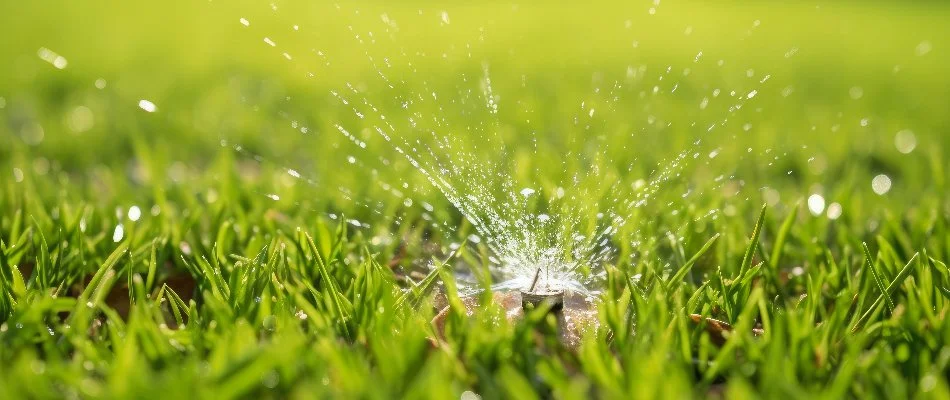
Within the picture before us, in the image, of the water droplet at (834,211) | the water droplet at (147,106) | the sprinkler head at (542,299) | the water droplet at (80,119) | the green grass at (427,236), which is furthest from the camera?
the water droplet at (147,106)

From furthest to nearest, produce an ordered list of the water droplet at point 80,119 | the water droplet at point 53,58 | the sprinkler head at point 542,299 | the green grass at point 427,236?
the water droplet at point 53,58 → the water droplet at point 80,119 → the sprinkler head at point 542,299 → the green grass at point 427,236

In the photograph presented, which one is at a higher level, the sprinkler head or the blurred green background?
the sprinkler head

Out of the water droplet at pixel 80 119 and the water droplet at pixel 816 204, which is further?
the water droplet at pixel 80 119

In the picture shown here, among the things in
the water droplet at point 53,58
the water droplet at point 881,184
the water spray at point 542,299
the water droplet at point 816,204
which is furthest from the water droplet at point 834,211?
the water droplet at point 53,58

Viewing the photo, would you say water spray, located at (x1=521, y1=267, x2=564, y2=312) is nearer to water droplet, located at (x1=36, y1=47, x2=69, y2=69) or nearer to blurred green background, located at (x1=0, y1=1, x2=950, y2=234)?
blurred green background, located at (x1=0, y1=1, x2=950, y2=234)

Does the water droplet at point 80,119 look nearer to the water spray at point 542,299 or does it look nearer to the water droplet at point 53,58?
the water droplet at point 53,58

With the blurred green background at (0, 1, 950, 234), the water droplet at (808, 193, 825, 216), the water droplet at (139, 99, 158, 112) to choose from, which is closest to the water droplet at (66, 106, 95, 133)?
the blurred green background at (0, 1, 950, 234)

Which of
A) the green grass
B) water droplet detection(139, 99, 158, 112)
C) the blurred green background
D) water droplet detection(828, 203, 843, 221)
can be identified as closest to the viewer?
the green grass

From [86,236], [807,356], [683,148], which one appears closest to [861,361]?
[807,356]

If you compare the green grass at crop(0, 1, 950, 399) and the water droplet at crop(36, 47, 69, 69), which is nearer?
the green grass at crop(0, 1, 950, 399)
